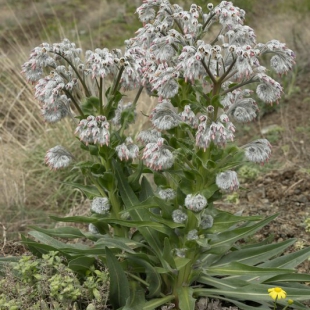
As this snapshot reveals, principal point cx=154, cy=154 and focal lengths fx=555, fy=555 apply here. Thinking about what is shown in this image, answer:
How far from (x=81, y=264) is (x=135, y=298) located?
388mm

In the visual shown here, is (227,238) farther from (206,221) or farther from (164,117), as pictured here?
(164,117)

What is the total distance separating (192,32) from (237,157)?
0.72 metres

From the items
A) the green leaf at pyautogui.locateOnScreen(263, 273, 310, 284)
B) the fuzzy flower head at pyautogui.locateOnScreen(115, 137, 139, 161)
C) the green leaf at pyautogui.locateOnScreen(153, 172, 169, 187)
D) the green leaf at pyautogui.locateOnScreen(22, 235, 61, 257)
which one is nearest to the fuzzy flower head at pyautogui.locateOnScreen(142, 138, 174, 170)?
the fuzzy flower head at pyautogui.locateOnScreen(115, 137, 139, 161)

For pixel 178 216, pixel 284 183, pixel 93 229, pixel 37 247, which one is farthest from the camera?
pixel 284 183

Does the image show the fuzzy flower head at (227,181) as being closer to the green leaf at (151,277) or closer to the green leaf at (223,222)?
the green leaf at (223,222)

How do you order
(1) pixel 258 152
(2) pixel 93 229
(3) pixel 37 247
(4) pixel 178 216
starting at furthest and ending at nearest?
(2) pixel 93 229 < (3) pixel 37 247 < (4) pixel 178 216 < (1) pixel 258 152

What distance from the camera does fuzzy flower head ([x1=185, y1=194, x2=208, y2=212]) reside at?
296 centimetres

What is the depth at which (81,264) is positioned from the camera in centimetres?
335

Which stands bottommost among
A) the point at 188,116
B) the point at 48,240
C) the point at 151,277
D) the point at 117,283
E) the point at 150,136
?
the point at 151,277

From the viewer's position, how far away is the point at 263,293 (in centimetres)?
316

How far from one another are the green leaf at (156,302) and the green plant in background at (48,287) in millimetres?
246

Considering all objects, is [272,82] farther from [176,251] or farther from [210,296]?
[210,296]

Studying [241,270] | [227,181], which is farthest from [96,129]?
[241,270]

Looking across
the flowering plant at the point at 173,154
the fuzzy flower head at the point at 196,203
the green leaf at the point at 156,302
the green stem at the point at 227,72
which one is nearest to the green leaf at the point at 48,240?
the flowering plant at the point at 173,154
